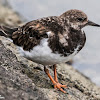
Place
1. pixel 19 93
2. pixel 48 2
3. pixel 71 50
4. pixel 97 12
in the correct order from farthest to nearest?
pixel 48 2, pixel 97 12, pixel 71 50, pixel 19 93

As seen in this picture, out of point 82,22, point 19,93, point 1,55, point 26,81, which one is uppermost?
point 82,22

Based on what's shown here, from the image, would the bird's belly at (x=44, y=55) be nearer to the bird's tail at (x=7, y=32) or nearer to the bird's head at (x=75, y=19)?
the bird's head at (x=75, y=19)

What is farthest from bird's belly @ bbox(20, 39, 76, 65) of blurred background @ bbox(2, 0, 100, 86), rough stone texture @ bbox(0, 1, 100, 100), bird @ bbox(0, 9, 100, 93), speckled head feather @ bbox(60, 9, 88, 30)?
blurred background @ bbox(2, 0, 100, 86)

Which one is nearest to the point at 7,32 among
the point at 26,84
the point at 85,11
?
the point at 26,84

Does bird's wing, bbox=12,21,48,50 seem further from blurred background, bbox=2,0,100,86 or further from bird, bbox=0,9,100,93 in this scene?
blurred background, bbox=2,0,100,86

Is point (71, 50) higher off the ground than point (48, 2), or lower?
lower

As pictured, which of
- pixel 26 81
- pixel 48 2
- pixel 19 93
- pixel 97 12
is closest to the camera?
pixel 19 93

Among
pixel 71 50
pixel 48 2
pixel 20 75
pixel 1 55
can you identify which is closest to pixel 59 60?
pixel 71 50

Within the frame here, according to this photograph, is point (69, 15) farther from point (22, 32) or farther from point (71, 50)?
point (22, 32)
